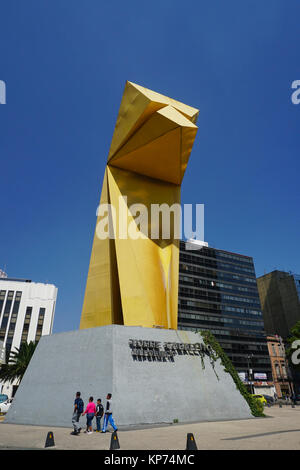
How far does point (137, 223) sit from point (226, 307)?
2316 inches

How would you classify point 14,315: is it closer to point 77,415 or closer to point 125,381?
point 125,381

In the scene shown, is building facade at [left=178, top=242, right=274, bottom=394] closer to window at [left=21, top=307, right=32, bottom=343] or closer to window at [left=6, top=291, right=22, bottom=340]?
window at [left=21, top=307, right=32, bottom=343]

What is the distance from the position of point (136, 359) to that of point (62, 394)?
357cm

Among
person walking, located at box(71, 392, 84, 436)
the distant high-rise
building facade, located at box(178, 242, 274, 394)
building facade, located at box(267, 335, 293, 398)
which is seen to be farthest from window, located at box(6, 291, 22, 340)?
the distant high-rise

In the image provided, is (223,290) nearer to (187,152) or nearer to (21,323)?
(21,323)

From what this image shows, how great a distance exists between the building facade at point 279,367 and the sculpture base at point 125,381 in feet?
186

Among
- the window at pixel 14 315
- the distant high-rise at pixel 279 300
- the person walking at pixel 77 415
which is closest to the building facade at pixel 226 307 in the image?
the distant high-rise at pixel 279 300

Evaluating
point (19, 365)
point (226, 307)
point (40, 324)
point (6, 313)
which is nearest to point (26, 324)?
point (40, 324)

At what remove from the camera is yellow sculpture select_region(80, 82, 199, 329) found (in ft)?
52.2

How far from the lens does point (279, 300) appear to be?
7875 cm

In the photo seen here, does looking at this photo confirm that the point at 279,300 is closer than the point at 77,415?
No

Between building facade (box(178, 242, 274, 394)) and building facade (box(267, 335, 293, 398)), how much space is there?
1.33 metres
